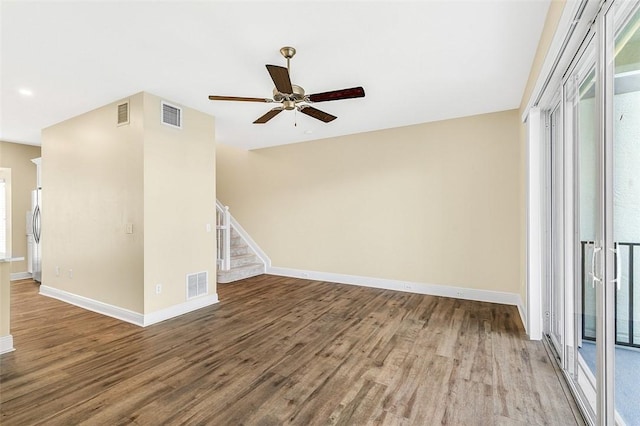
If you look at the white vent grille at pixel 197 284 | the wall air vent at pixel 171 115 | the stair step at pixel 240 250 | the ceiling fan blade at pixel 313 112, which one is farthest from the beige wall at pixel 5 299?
the stair step at pixel 240 250

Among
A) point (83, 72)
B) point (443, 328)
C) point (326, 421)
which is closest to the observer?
point (326, 421)

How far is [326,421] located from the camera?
1874 millimetres

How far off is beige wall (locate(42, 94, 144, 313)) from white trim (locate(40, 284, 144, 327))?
0.06 m

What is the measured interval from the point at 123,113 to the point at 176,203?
4.14ft

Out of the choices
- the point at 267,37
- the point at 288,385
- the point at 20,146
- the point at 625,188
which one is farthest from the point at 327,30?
the point at 20,146

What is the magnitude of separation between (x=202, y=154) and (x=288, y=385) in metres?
3.21

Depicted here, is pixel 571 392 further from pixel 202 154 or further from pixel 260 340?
pixel 202 154

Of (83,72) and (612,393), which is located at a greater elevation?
(83,72)

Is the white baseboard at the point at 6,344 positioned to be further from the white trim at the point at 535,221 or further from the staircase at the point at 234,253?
the white trim at the point at 535,221

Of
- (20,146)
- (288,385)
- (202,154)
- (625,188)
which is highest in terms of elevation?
(20,146)

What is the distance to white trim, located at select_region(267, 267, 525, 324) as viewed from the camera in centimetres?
416

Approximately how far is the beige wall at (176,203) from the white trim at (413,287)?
6.69 ft

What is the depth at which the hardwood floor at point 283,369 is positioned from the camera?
6.40 ft

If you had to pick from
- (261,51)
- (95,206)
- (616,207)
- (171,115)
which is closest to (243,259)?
(95,206)
